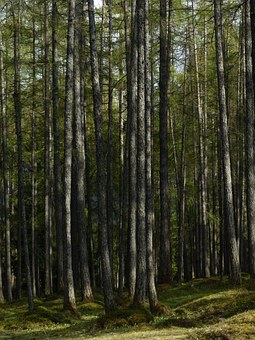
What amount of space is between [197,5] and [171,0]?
5180 mm

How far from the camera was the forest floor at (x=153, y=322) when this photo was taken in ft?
26.5

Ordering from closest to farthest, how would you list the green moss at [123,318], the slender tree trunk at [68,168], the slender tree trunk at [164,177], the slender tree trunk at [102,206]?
the green moss at [123,318] < the slender tree trunk at [102,206] < the slender tree trunk at [68,168] < the slender tree trunk at [164,177]

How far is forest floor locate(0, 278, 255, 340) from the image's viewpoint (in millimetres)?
8078

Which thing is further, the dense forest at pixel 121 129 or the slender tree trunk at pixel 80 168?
the slender tree trunk at pixel 80 168

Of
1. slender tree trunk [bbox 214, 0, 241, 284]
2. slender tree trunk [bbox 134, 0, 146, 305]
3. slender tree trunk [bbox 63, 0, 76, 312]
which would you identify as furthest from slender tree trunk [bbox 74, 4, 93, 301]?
slender tree trunk [bbox 214, 0, 241, 284]

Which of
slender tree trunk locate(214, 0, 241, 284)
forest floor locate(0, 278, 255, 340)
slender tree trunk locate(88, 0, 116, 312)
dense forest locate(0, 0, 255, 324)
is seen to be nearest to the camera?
forest floor locate(0, 278, 255, 340)

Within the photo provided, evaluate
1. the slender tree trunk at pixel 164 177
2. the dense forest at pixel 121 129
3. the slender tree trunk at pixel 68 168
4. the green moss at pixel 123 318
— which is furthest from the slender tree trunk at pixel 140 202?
the slender tree trunk at pixel 164 177

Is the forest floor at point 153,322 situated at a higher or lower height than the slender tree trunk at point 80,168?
lower

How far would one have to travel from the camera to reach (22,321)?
44.5ft

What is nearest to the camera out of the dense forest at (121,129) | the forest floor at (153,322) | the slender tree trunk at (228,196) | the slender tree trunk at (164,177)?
the forest floor at (153,322)

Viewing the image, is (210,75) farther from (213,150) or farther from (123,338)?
(123,338)

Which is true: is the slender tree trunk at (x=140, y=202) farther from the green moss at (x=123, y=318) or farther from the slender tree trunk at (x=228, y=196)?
the slender tree trunk at (x=228, y=196)

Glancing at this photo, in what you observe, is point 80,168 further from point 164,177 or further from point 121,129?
point 121,129

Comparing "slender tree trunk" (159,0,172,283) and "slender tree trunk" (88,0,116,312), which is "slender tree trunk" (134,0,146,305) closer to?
"slender tree trunk" (88,0,116,312)
